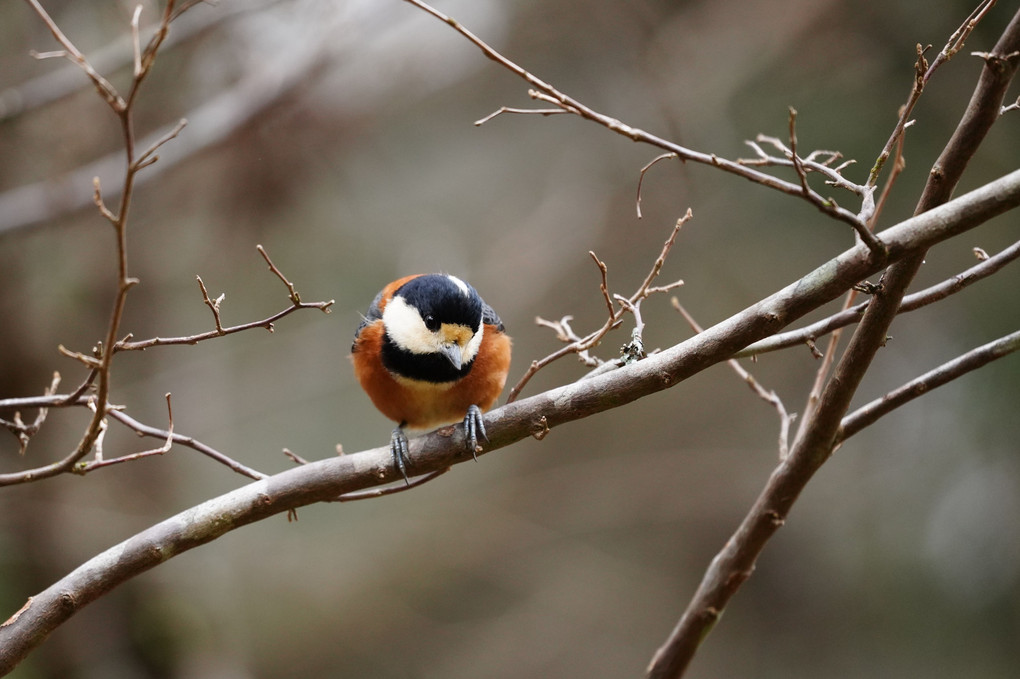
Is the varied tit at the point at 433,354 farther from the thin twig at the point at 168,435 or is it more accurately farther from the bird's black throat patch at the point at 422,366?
the thin twig at the point at 168,435

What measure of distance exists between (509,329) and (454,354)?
3.77 meters

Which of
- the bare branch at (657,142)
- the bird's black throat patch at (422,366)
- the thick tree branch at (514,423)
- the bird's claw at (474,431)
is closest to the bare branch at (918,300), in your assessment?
the thick tree branch at (514,423)

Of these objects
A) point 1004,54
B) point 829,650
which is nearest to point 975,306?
point 829,650

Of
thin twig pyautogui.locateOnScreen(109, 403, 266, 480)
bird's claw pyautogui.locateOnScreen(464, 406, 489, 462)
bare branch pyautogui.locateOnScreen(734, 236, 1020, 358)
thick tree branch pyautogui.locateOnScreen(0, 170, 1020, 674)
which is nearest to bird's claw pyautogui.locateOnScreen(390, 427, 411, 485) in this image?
thick tree branch pyautogui.locateOnScreen(0, 170, 1020, 674)

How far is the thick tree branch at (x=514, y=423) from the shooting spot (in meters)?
1.37

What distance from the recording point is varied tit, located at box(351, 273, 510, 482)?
2381mm

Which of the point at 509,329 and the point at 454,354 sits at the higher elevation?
the point at 509,329

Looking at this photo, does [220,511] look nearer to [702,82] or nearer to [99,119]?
[99,119]

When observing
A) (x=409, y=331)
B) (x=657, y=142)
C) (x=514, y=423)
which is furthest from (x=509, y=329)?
(x=657, y=142)

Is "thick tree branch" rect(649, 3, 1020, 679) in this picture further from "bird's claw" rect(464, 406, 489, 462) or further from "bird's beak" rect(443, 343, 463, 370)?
"bird's beak" rect(443, 343, 463, 370)

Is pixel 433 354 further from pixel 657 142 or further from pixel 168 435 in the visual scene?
pixel 657 142

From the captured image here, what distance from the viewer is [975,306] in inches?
169

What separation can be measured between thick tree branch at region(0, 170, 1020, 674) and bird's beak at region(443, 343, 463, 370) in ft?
1.22

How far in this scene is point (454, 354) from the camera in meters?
2.33
